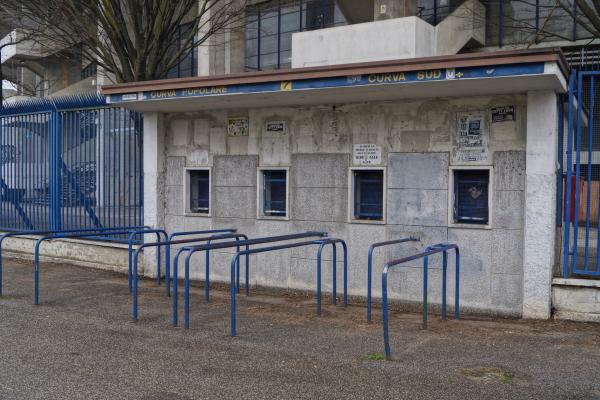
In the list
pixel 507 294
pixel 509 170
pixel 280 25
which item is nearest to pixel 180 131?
pixel 509 170

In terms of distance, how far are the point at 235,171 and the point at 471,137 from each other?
152 inches

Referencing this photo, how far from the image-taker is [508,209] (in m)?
8.54

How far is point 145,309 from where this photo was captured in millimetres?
9047

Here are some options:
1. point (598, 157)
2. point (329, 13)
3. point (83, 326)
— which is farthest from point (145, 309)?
point (329, 13)

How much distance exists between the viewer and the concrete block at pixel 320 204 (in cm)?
982

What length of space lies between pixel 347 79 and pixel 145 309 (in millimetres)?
3998

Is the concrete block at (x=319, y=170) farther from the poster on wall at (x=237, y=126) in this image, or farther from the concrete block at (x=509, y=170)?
the concrete block at (x=509, y=170)

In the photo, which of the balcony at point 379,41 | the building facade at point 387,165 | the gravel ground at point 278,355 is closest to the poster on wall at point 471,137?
the building facade at point 387,165

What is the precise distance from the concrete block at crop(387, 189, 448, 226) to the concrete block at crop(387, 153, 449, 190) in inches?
A: 3.2

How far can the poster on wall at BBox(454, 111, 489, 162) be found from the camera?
870 cm

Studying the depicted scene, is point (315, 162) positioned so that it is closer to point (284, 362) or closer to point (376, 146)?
point (376, 146)

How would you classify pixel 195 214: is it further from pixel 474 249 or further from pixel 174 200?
A: pixel 474 249

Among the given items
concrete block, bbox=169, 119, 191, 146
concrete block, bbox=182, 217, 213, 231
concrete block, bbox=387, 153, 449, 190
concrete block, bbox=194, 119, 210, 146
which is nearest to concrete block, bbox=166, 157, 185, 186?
concrete block, bbox=169, 119, 191, 146

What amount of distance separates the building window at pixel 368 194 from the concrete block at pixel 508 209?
162 centimetres
